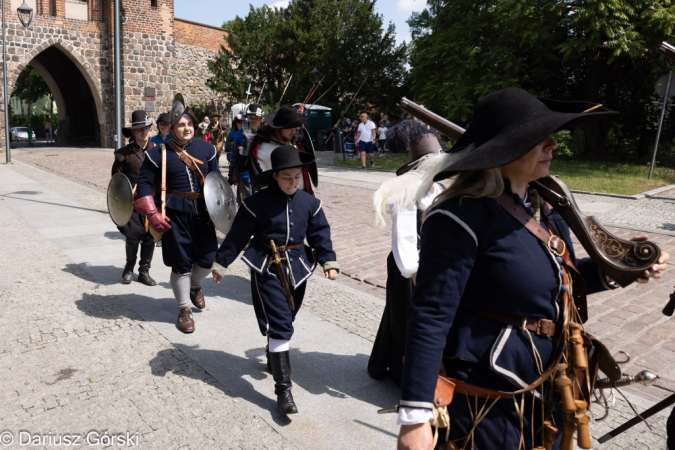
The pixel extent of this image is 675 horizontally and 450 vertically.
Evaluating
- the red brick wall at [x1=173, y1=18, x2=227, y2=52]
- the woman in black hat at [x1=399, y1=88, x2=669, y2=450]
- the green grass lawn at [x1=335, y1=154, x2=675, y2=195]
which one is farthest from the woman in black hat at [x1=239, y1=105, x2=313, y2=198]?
the red brick wall at [x1=173, y1=18, x2=227, y2=52]

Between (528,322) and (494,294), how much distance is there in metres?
0.16

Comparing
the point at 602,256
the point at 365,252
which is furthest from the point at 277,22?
the point at 602,256

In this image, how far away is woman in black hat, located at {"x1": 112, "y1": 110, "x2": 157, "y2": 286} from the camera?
259 inches

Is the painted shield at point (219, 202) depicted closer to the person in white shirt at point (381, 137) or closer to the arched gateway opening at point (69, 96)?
the person in white shirt at point (381, 137)

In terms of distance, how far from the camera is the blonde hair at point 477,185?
189 cm

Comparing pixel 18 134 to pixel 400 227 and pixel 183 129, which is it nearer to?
pixel 183 129

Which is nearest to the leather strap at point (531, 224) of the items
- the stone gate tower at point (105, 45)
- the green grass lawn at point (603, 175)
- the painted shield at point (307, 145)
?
the painted shield at point (307, 145)

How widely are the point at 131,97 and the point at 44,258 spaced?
22780 mm

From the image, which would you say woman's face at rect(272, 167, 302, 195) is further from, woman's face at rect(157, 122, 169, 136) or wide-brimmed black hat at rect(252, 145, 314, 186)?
woman's face at rect(157, 122, 169, 136)

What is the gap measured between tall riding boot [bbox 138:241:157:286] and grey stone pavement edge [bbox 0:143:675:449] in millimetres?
112

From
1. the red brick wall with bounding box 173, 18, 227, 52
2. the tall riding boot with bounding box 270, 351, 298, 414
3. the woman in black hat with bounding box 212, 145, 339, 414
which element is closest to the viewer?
the tall riding boot with bounding box 270, 351, 298, 414

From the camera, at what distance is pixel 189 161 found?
208 inches

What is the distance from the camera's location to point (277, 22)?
3180 cm

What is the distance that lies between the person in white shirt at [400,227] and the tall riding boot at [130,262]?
352 cm
